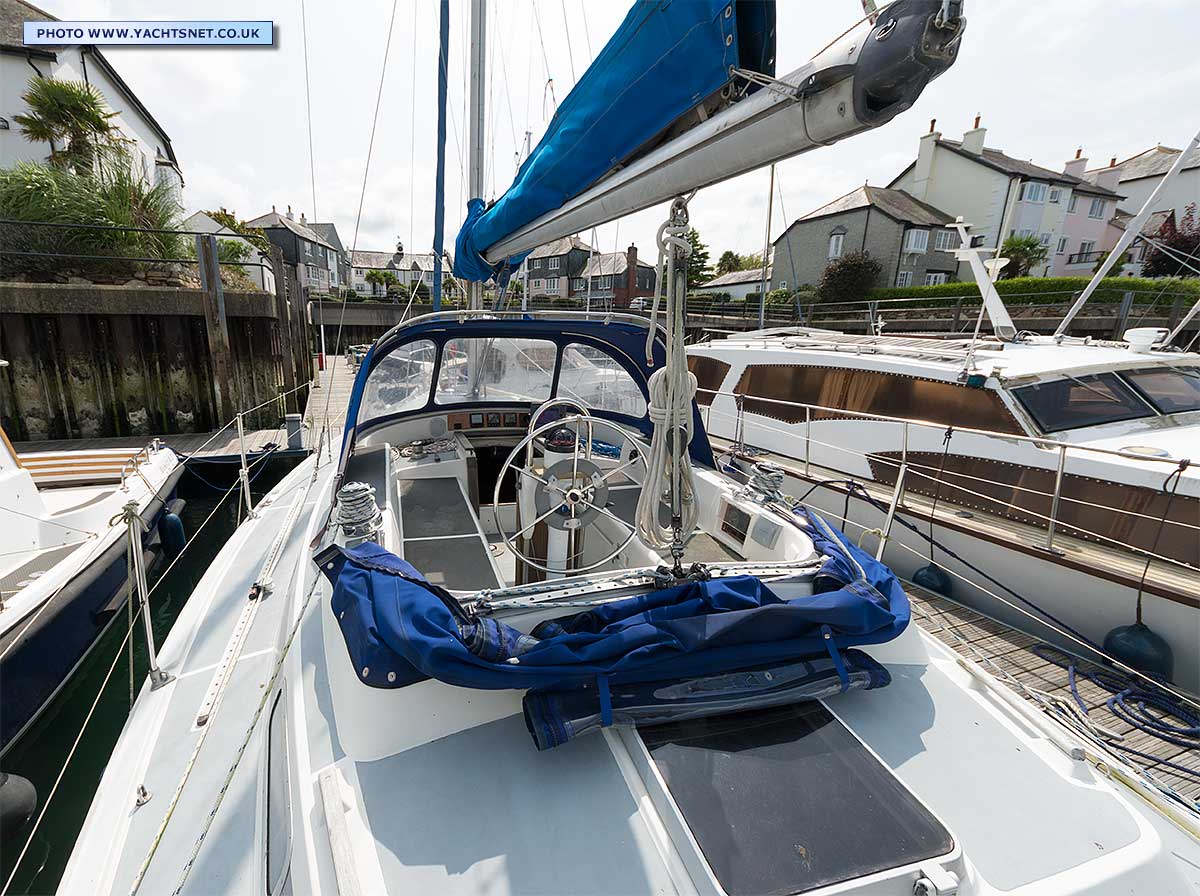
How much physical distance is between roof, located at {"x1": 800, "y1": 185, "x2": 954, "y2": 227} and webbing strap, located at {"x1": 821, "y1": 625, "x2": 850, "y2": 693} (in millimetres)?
30935

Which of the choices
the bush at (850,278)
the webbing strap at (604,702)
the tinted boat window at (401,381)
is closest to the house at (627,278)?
the bush at (850,278)

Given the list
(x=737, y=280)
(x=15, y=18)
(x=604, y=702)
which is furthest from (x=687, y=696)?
(x=737, y=280)

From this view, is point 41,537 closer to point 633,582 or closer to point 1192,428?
point 633,582

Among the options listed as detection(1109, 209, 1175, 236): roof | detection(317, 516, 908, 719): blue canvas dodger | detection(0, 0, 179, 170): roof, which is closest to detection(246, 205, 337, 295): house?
detection(0, 0, 179, 170): roof

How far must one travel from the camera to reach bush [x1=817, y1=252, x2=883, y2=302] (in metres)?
25.8

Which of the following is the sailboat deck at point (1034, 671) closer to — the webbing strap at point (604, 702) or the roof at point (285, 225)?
the webbing strap at point (604, 702)

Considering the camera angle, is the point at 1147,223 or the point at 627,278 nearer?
the point at 1147,223

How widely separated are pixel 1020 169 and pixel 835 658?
37499 millimetres

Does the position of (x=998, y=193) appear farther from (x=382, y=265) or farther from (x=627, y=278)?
(x=382, y=265)

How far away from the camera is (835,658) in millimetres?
1885

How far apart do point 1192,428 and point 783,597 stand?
536 centimetres

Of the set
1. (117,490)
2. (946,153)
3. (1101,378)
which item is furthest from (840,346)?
(946,153)

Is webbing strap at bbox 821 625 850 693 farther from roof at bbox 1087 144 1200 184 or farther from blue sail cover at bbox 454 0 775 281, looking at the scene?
roof at bbox 1087 144 1200 184

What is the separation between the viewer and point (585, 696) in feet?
5.51
